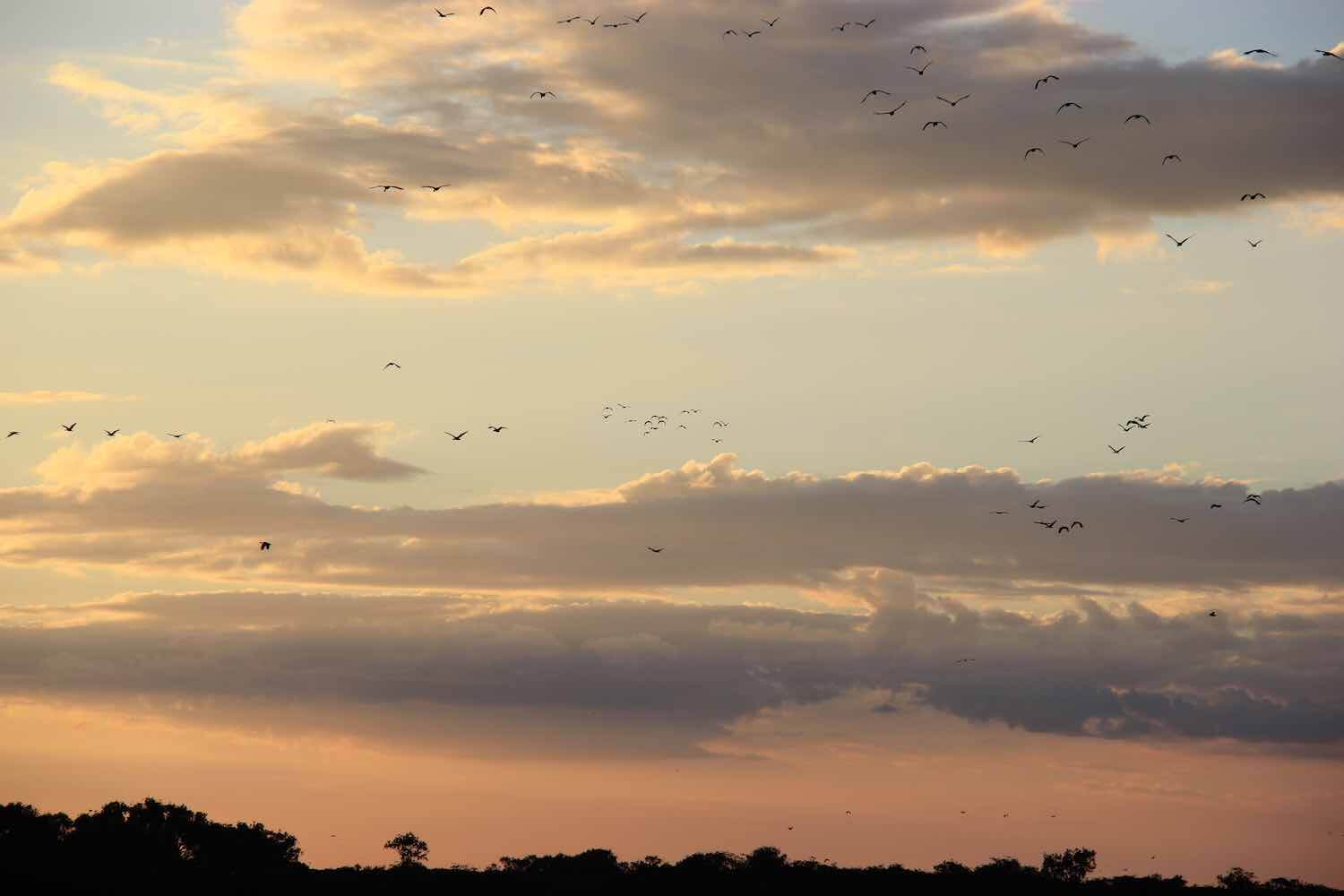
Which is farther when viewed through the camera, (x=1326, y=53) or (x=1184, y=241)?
(x=1184, y=241)

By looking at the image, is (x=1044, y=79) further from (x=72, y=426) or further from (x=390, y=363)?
(x=72, y=426)

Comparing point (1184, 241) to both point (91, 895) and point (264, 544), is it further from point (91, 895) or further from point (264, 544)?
point (91, 895)

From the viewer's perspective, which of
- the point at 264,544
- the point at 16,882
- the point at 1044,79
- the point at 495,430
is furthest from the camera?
the point at 16,882

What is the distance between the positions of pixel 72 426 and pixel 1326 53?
3897 inches

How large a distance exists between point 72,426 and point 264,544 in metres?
20.0

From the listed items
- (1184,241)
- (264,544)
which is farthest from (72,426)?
(1184,241)

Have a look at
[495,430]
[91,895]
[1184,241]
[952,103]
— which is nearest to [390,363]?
[495,430]

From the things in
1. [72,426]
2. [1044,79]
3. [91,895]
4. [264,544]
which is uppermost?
[1044,79]

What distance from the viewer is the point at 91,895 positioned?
200 meters

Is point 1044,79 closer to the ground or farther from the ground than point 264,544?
farther from the ground

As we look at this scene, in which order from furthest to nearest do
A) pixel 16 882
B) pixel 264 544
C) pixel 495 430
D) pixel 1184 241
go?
pixel 16 882
pixel 495 430
pixel 264 544
pixel 1184 241

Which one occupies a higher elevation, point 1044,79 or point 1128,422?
point 1044,79

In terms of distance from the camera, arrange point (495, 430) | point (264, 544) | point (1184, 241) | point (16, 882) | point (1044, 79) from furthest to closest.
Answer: point (16, 882) < point (495, 430) < point (264, 544) < point (1184, 241) < point (1044, 79)

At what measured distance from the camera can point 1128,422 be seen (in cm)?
14175
